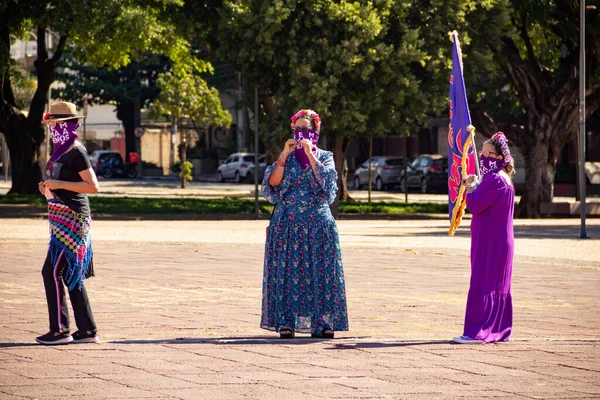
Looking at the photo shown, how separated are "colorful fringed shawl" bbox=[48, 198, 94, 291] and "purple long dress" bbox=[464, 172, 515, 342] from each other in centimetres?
287

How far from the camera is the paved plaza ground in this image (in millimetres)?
7328

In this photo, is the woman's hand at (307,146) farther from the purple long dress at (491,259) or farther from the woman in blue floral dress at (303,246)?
the purple long dress at (491,259)

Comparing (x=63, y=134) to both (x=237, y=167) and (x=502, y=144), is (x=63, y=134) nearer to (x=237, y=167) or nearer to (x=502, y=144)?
(x=502, y=144)

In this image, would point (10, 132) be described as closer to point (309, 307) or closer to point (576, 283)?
point (576, 283)

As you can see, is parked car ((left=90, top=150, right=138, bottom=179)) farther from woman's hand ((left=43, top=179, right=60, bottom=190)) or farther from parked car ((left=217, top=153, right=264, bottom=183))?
woman's hand ((left=43, top=179, right=60, bottom=190))

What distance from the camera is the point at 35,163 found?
116 feet

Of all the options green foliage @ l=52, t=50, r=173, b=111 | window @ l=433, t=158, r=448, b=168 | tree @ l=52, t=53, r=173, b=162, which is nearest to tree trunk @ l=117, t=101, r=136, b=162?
tree @ l=52, t=53, r=173, b=162

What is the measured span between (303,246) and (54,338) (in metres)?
1.97

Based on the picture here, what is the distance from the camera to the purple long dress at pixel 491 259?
9.41 meters

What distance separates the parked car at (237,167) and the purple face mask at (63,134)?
163 feet

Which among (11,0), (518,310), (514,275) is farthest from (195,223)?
(518,310)

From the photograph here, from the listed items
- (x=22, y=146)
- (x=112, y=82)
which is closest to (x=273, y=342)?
(x=22, y=146)

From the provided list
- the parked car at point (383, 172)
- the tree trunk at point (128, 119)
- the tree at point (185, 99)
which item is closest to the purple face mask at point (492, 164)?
the tree at point (185, 99)

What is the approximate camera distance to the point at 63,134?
9.12 meters
